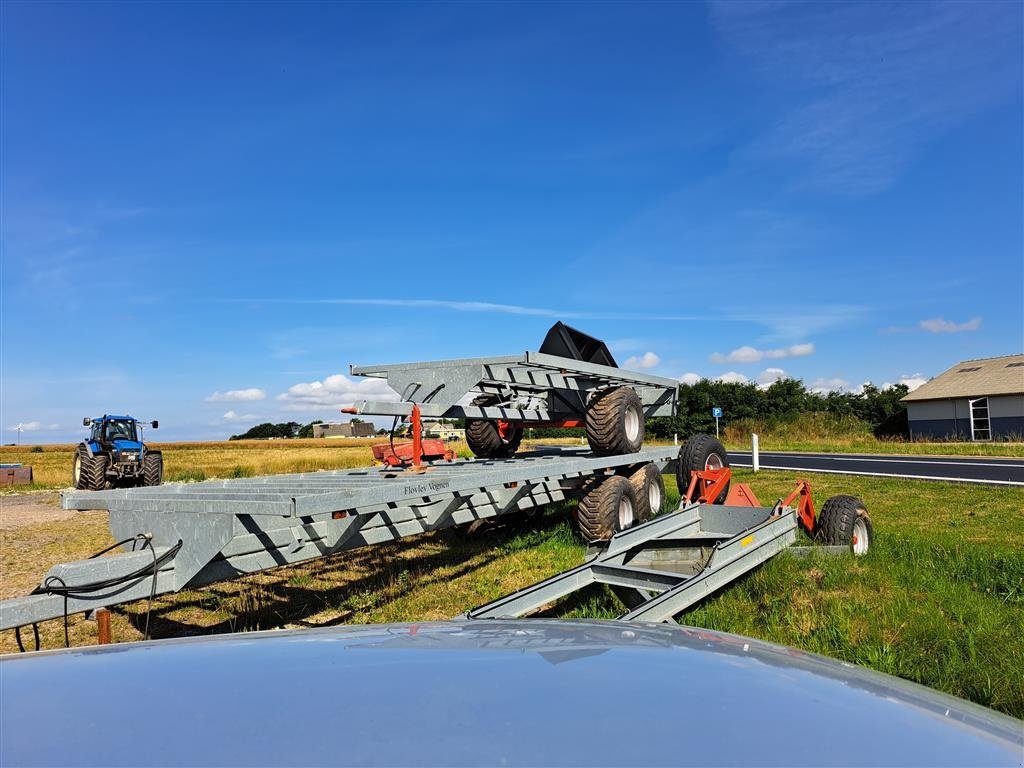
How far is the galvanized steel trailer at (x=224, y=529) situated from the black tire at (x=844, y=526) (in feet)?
12.3

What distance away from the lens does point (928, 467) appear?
17906mm

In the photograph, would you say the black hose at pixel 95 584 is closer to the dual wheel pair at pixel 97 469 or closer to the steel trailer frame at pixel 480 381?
the steel trailer frame at pixel 480 381

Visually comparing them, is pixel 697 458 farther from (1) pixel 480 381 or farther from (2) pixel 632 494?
(1) pixel 480 381

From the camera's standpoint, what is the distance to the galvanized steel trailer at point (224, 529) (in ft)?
10.9

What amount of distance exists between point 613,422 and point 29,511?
1576 cm

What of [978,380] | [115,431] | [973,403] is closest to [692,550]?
[115,431]

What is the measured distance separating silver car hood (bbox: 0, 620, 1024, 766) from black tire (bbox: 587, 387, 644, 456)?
6.50 metres

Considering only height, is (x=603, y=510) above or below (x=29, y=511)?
above

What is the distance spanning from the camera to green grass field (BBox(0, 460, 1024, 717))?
438 centimetres

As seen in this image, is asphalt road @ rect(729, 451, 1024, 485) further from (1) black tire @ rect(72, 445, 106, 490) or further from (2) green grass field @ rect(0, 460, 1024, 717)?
(1) black tire @ rect(72, 445, 106, 490)

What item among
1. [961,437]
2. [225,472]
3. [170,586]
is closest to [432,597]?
[170,586]

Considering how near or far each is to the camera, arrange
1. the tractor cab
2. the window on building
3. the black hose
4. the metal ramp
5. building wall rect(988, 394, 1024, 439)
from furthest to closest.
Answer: the window on building
building wall rect(988, 394, 1024, 439)
the tractor cab
the metal ramp
the black hose

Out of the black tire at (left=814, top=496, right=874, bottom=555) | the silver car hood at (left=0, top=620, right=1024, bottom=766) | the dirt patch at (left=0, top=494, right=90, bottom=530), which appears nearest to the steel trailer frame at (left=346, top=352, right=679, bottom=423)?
the black tire at (left=814, top=496, right=874, bottom=555)

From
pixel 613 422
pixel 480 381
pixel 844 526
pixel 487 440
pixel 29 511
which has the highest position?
pixel 480 381
